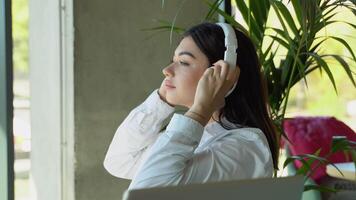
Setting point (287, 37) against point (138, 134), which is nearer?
point (138, 134)

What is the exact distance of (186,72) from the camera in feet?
4.45

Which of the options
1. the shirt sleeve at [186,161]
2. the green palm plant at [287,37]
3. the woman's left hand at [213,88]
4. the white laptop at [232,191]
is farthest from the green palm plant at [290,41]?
the white laptop at [232,191]

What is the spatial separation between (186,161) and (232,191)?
0.89ft

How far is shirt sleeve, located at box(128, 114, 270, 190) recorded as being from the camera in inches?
46.1

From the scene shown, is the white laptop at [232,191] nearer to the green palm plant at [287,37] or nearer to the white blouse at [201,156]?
the white blouse at [201,156]

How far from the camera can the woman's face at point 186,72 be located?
135 centimetres

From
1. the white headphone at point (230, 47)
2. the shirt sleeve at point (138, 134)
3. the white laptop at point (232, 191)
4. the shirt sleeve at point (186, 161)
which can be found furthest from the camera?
the shirt sleeve at point (138, 134)

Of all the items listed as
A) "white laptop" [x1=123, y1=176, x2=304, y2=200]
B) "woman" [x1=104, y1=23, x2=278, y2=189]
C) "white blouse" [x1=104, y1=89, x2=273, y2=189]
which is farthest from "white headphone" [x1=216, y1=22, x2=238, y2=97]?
"white laptop" [x1=123, y1=176, x2=304, y2=200]

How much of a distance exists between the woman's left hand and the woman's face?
0.08 m

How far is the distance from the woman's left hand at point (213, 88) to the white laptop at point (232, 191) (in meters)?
0.30

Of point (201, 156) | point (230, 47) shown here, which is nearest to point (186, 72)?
point (230, 47)

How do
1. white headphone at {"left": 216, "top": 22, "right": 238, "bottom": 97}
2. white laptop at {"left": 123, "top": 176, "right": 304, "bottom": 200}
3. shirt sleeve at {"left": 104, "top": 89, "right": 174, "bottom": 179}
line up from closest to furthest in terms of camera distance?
white laptop at {"left": 123, "top": 176, "right": 304, "bottom": 200}
white headphone at {"left": 216, "top": 22, "right": 238, "bottom": 97}
shirt sleeve at {"left": 104, "top": 89, "right": 174, "bottom": 179}

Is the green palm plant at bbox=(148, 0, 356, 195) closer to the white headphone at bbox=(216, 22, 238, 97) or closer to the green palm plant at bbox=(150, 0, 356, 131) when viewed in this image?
the green palm plant at bbox=(150, 0, 356, 131)

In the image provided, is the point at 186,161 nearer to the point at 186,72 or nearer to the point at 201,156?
the point at 201,156
